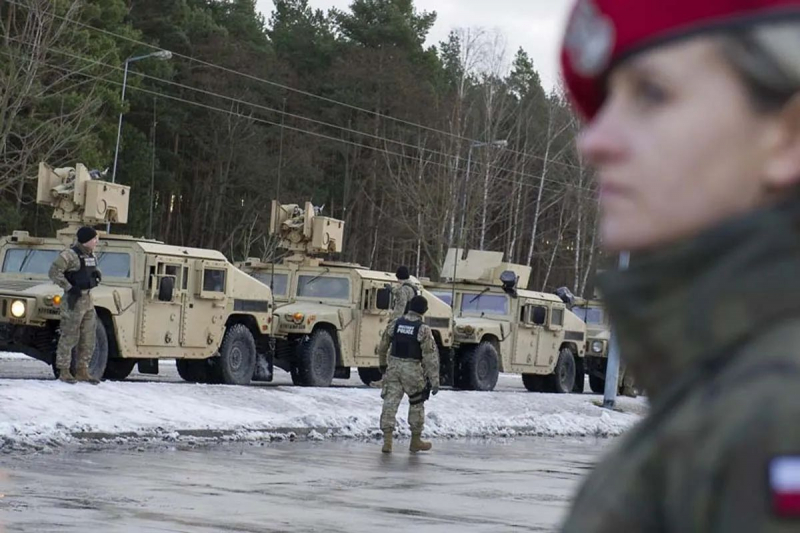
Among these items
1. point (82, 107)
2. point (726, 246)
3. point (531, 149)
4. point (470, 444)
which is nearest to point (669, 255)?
point (726, 246)

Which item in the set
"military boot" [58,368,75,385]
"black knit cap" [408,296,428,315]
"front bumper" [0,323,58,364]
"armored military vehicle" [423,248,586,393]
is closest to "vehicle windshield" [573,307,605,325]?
"armored military vehicle" [423,248,586,393]

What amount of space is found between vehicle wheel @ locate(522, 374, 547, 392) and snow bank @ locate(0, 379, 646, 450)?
20.9 ft

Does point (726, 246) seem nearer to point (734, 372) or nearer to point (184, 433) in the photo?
point (734, 372)

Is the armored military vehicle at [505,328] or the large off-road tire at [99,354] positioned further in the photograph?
the armored military vehicle at [505,328]

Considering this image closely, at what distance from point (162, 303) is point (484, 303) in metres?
9.21

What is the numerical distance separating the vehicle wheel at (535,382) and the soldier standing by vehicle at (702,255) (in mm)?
29170

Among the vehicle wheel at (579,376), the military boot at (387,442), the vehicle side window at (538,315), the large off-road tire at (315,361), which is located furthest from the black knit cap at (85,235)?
the vehicle wheel at (579,376)

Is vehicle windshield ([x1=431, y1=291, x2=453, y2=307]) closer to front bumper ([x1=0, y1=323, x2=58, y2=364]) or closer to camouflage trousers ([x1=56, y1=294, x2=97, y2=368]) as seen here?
front bumper ([x1=0, y1=323, x2=58, y2=364])

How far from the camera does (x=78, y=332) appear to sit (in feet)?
59.4

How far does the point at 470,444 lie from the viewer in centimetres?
1811

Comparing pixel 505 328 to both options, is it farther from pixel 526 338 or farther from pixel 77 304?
pixel 77 304

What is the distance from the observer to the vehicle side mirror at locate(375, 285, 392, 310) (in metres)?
24.3

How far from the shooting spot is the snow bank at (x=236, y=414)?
49.4ft

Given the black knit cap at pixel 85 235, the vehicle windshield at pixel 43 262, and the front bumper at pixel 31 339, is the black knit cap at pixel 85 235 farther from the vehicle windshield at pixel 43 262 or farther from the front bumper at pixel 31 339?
the vehicle windshield at pixel 43 262
